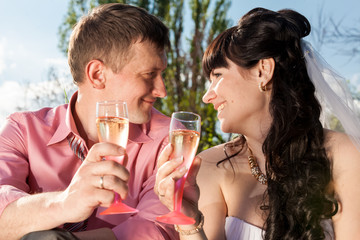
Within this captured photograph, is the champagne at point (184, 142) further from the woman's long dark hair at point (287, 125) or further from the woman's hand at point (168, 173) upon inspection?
the woman's long dark hair at point (287, 125)

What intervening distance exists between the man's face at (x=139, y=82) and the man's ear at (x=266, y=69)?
61 cm

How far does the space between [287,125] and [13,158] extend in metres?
1.65

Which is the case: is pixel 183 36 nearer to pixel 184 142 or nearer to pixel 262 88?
pixel 262 88

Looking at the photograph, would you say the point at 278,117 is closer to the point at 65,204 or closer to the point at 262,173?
the point at 262,173

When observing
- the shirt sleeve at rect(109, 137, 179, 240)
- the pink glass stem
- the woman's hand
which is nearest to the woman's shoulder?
the shirt sleeve at rect(109, 137, 179, 240)

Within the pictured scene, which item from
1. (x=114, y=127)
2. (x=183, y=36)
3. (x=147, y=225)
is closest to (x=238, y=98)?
(x=147, y=225)

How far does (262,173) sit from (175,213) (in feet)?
3.64

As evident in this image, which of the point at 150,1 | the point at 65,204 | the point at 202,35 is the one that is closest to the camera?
the point at 65,204

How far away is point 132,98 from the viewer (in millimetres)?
2574

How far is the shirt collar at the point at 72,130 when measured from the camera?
2.53 meters

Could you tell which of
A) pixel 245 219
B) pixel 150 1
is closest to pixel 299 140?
pixel 245 219

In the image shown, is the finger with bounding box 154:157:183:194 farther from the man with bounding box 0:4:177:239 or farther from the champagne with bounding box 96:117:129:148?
the man with bounding box 0:4:177:239

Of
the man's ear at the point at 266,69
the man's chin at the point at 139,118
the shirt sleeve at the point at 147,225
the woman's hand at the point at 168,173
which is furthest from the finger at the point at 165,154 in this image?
the man's ear at the point at 266,69

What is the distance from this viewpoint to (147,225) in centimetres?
219
